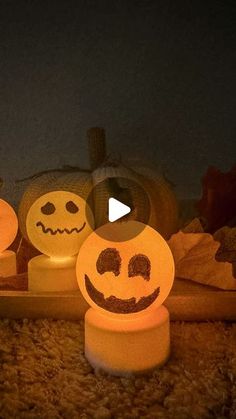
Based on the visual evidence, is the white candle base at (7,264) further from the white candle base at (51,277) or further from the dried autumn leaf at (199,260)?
the dried autumn leaf at (199,260)

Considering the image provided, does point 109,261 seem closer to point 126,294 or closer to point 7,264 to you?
point 126,294

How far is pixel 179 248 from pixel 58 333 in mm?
359

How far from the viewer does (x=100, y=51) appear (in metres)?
1.73

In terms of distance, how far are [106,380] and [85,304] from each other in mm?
237

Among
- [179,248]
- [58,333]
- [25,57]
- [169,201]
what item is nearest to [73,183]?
[169,201]

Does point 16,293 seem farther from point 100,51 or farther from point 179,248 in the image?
point 100,51

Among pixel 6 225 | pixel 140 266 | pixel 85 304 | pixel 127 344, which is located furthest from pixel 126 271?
pixel 6 225

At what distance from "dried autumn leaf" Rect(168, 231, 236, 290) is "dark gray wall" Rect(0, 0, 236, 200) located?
30.4 inches

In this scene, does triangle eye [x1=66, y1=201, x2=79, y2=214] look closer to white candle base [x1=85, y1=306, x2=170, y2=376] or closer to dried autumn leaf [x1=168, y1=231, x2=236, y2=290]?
dried autumn leaf [x1=168, y1=231, x2=236, y2=290]

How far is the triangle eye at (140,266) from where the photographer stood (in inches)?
30.7

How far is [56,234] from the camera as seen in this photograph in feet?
3.57

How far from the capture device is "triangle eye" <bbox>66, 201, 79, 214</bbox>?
110cm

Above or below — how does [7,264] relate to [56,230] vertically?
below

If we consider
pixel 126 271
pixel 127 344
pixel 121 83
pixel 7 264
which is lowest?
pixel 7 264
